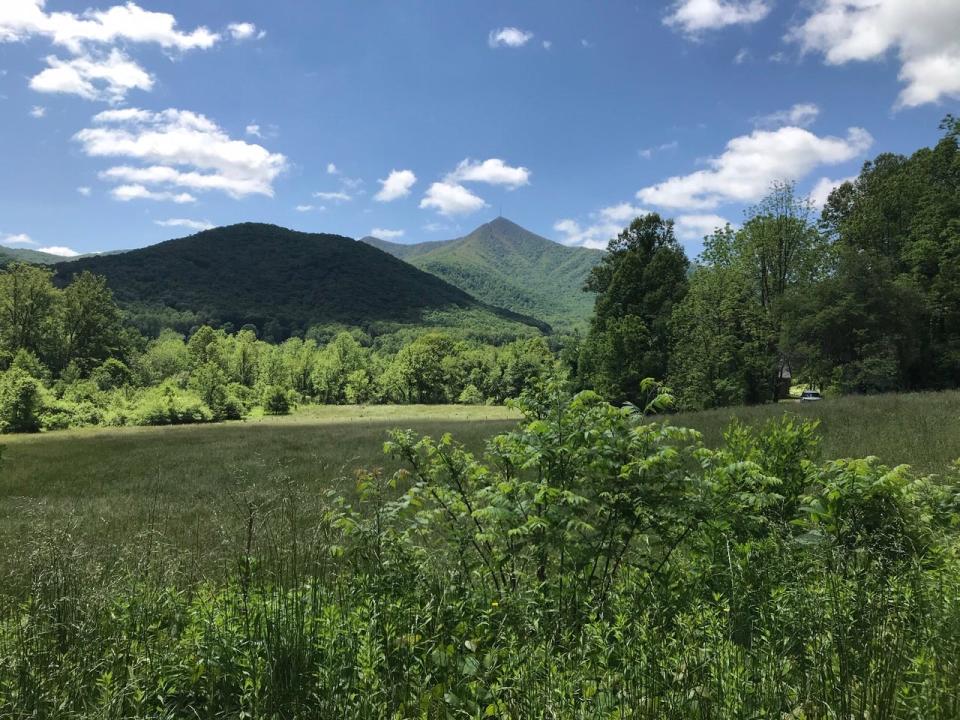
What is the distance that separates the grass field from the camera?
6.98m

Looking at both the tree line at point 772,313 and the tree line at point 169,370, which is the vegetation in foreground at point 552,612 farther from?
the tree line at point 169,370

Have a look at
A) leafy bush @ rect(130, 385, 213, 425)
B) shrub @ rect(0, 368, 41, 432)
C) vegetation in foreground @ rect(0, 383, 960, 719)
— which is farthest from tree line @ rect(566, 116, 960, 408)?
shrub @ rect(0, 368, 41, 432)

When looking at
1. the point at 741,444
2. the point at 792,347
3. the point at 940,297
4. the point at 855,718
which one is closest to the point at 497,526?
the point at 855,718

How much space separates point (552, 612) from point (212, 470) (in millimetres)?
20906

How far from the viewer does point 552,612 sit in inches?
142

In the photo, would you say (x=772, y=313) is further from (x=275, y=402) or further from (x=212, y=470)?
(x=275, y=402)

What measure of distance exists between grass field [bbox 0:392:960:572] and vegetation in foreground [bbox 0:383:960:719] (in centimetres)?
90

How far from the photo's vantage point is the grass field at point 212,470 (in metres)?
6.98

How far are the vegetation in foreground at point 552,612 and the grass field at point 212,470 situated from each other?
0.90 metres

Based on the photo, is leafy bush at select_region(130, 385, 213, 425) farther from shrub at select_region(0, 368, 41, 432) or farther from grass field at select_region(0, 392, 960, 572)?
grass field at select_region(0, 392, 960, 572)

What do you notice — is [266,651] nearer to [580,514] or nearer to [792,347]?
[580,514]

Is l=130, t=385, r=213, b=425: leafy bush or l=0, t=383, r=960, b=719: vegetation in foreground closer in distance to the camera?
l=0, t=383, r=960, b=719: vegetation in foreground

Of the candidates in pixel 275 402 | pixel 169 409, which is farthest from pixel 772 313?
pixel 275 402

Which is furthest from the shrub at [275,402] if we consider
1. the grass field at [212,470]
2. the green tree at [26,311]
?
the grass field at [212,470]
